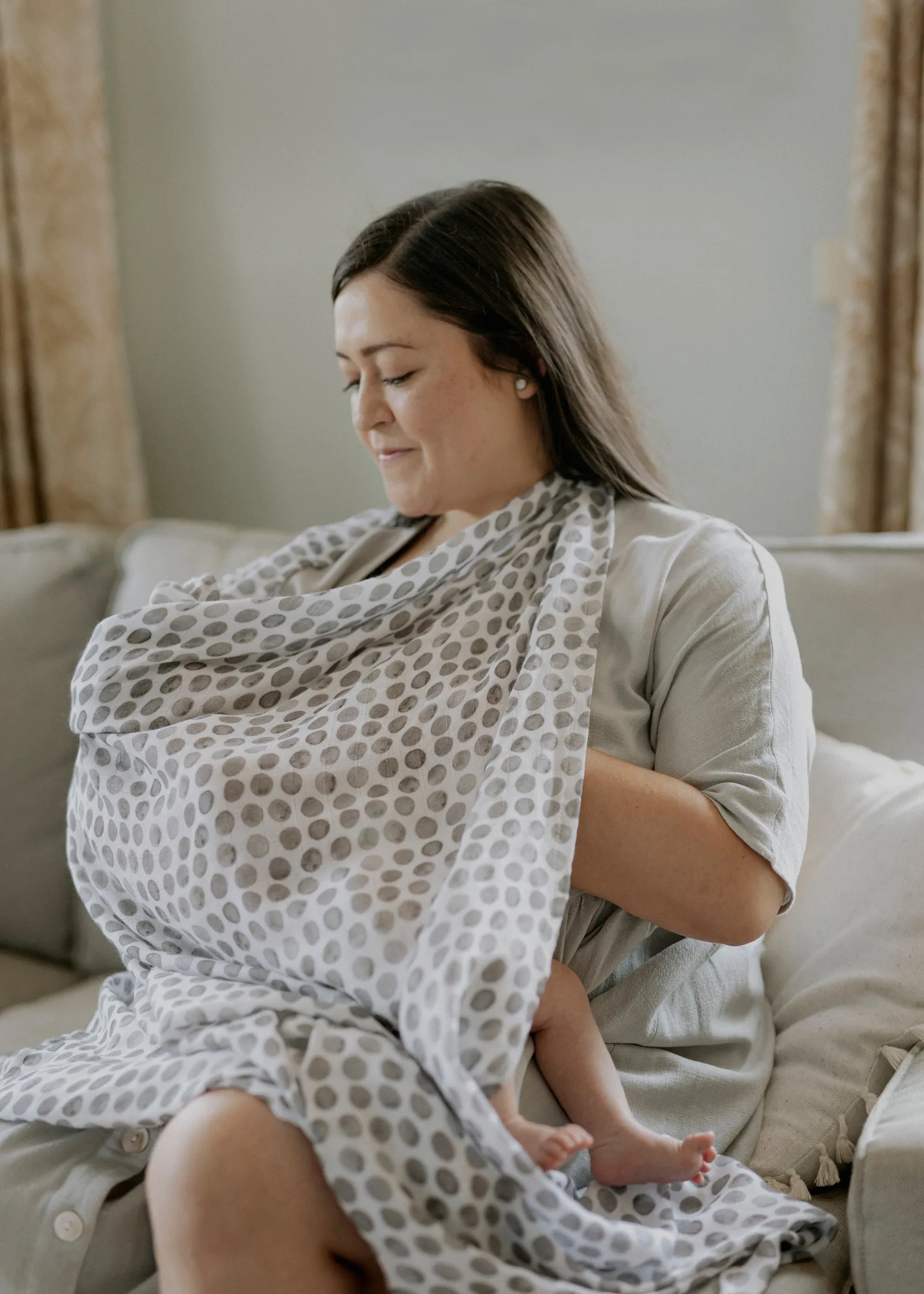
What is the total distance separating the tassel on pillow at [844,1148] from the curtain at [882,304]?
2.97 ft

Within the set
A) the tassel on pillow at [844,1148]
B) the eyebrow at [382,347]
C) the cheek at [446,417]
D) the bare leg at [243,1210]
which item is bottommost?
the tassel on pillow at [844,1148]

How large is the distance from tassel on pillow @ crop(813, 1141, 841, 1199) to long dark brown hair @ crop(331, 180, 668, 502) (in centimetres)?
69

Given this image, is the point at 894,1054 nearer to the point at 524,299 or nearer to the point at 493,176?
the point at 524,299

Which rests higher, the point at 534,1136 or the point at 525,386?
the point at 525,386

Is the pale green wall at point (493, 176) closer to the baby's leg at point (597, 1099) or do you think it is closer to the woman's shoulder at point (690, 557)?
the woman's shoulder at point (690, 557)

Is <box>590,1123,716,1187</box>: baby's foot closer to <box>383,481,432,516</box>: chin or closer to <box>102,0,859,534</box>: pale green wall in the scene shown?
<box>383,481,432,516</box>: chin

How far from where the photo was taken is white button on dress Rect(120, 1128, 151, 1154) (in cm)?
104

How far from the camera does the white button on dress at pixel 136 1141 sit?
40.8 inches

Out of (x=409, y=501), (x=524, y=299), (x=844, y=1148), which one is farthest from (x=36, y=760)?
(x=844, y=1148)

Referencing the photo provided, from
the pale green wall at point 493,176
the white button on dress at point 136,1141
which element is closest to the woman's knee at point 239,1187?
the white button on dress at point 136,1141

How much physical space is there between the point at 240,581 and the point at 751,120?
Answer: 3.70 ft

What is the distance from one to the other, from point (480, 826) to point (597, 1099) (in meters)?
0.25

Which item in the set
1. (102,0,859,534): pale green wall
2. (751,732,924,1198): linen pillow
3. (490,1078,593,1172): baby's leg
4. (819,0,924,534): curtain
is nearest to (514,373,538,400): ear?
(102,0,859,534): pale green wall

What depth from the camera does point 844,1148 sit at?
108 centimetres
